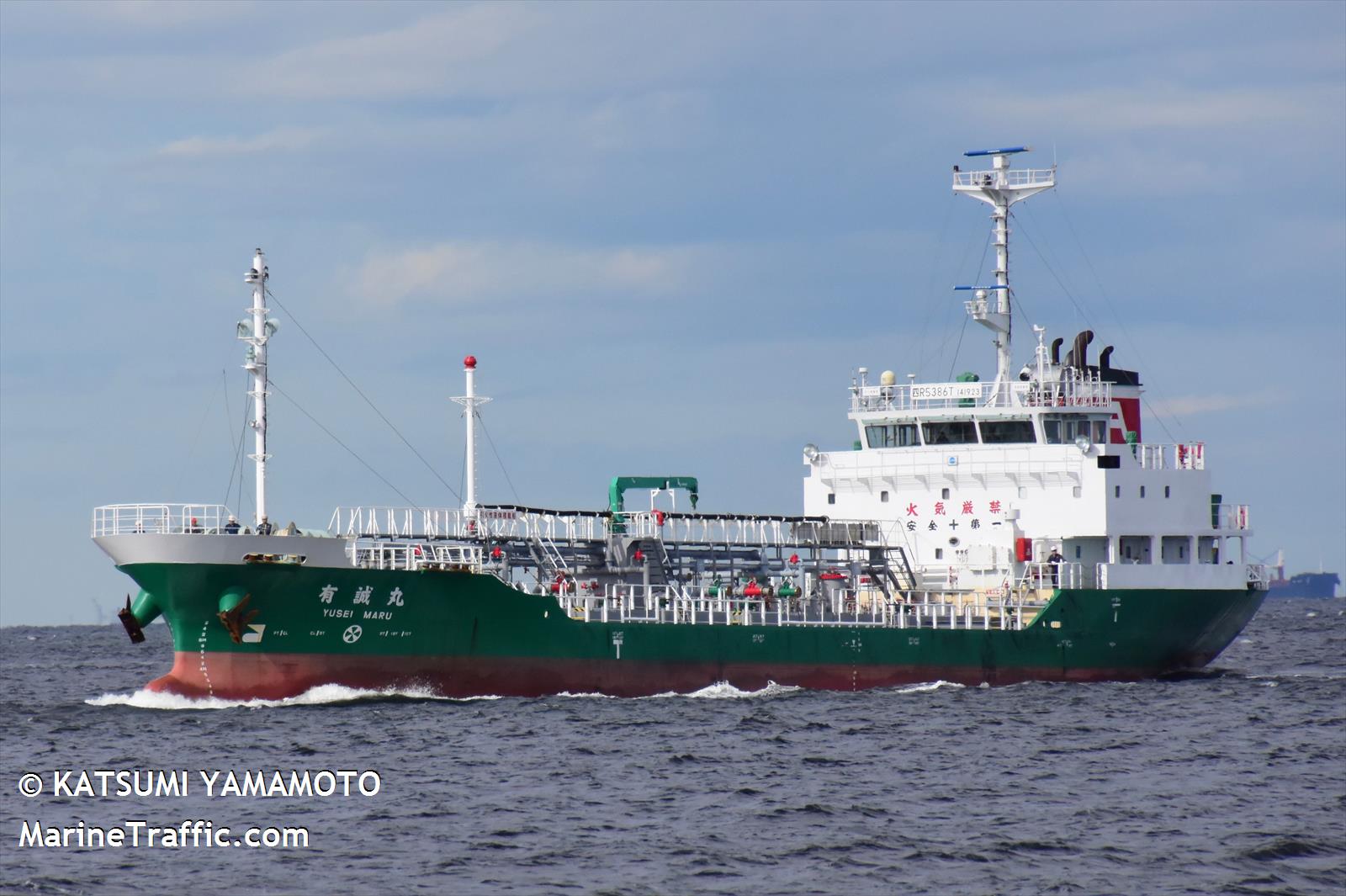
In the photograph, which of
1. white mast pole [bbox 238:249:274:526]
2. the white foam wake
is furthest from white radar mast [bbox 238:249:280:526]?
the white foam wake

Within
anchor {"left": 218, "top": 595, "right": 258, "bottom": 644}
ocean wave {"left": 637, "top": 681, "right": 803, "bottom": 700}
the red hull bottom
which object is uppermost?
anchor {"left": 218, "top": 595, "right": 258, "bottom": 644}

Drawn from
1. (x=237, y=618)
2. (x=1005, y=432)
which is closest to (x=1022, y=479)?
(x=1005, y=432)

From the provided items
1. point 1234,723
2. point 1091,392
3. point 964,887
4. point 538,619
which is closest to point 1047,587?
point 1091,392

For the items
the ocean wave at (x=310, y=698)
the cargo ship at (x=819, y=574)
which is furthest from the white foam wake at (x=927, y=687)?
the ocean wave at (x=310, y=698)

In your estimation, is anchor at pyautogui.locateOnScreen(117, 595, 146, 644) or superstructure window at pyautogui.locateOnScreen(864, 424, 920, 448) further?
superstructure window at pyautogui.locateOnScreen(864, 424, 920, 448)

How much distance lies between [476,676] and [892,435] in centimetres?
1600

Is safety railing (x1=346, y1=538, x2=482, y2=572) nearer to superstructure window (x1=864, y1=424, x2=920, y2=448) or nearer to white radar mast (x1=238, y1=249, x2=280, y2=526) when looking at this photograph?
white radar mast (x1=238, y1=249, x2=280, y2=526)

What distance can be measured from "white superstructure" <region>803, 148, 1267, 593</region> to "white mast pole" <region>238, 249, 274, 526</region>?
17.5 meters

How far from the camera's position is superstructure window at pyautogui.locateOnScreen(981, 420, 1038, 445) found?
49.7 metres

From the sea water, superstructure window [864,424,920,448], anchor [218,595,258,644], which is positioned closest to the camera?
the sea water

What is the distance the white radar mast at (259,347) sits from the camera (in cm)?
Answer: 4041

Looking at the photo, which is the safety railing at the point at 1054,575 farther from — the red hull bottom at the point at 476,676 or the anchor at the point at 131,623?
the anchor at the point at 131,623

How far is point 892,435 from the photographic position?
169 feet

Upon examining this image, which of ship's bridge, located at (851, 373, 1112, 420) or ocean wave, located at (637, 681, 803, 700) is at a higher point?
ship's bridge, located at (851, 373, 1112, 420)
